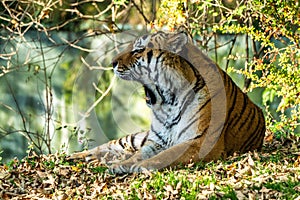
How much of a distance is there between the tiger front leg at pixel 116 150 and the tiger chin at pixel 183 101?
50cm

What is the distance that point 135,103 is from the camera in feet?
34.2

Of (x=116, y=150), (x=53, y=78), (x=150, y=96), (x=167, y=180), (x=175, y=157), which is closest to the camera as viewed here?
(x=167, y=180)

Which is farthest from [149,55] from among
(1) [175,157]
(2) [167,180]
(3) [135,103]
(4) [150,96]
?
(3) [135,103]

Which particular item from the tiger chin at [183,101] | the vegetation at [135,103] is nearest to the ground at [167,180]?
the vegetation at [135,103]

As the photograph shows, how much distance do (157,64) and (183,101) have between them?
37 cm

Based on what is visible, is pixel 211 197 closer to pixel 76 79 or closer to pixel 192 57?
pixel 192 57

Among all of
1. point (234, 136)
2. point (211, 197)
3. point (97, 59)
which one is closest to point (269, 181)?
point (211, 197)

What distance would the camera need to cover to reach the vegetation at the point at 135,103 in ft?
16.2

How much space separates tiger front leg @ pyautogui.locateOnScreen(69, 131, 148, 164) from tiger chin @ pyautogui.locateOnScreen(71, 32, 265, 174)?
1.64ft

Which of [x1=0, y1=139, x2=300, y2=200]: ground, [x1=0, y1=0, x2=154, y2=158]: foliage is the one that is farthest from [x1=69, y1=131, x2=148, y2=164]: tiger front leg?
[x1=0, y1=0, x2=154, y2=158]: foliage

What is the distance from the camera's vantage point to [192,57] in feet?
20.2

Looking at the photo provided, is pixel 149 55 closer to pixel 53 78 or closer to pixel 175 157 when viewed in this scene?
pixel 175 157

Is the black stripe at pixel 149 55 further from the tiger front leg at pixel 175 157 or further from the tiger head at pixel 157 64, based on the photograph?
the tiger front leg at pixel 175 157

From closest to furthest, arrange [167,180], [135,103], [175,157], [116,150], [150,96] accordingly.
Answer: [167,180], [175,157], [150,96], [116,150], [135,103]
